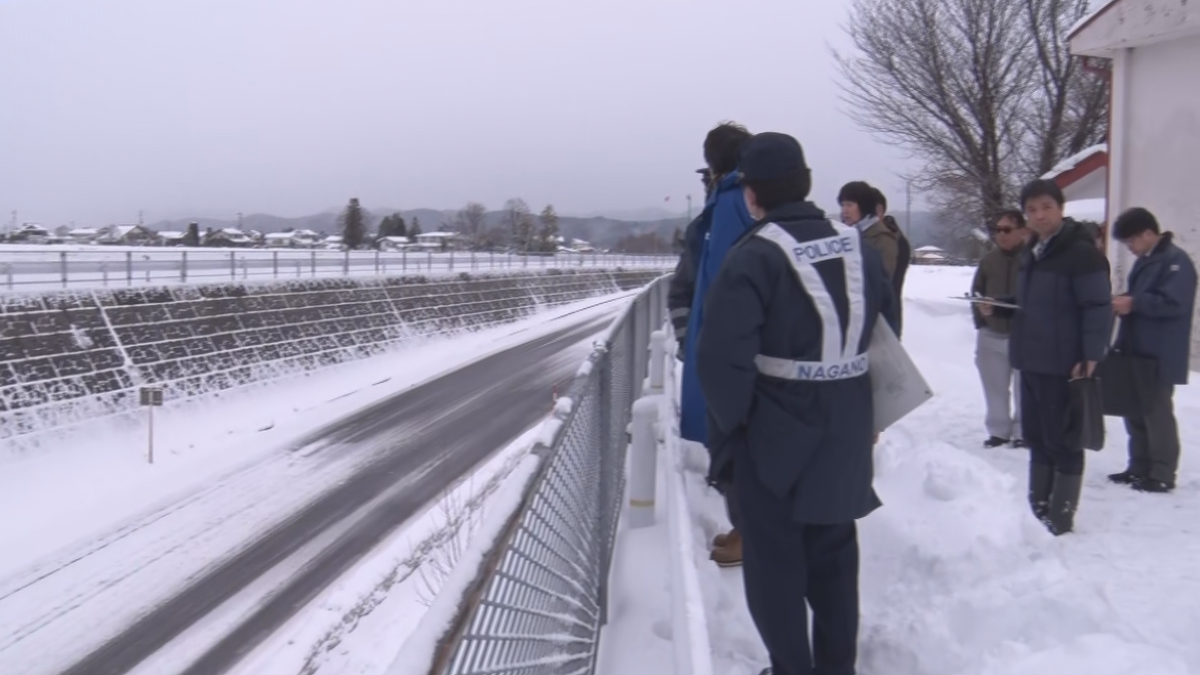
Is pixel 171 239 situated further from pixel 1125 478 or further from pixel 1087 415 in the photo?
pixel 1087 415

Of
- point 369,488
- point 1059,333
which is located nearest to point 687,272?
point 1059,333

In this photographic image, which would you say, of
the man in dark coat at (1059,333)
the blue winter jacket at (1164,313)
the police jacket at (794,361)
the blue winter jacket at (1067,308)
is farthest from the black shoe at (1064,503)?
the police jacket at (794,361)

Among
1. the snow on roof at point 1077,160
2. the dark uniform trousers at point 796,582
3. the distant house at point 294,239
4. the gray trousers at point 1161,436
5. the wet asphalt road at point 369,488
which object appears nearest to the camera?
the dark uniform trousers at point 796,582

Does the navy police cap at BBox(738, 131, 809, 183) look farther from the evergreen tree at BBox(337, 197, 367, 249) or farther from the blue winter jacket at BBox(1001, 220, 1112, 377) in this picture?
the evergreen tree at BBox(337, 197, 367, 249)

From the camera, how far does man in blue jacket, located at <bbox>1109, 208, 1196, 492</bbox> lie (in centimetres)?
564

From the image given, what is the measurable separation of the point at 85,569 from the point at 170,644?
3.43 meters

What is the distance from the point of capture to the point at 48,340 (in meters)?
19.3

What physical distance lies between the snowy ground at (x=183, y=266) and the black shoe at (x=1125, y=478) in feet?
70.0

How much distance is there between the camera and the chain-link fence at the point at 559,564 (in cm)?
177

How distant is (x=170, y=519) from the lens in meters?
14.1

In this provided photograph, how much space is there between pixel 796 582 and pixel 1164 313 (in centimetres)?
388

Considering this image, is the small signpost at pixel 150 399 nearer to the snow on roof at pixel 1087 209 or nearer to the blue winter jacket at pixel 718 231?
the blue winter jacket at pixel 718 231

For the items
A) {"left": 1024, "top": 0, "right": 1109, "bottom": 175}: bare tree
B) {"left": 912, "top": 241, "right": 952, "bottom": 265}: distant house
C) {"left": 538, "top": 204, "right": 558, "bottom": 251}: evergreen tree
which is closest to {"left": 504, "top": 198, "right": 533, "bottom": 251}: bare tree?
{"left": 538, "top": 204, "right": 558, "bottom": 251}: evergreen tree

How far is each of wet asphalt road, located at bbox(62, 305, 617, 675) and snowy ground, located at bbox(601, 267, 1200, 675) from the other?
Answer: 6.80 metres
